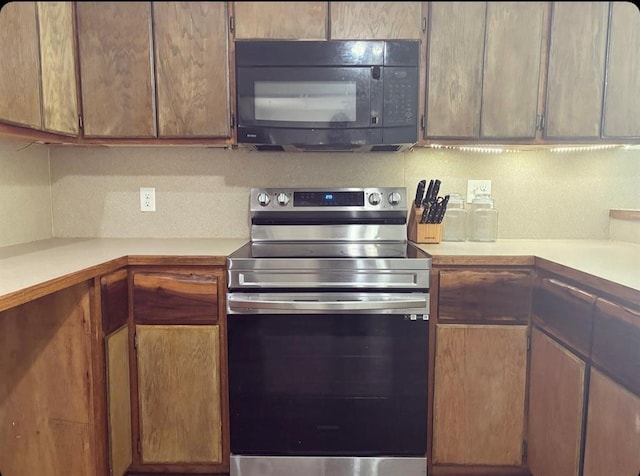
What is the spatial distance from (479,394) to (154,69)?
1765 millimetres

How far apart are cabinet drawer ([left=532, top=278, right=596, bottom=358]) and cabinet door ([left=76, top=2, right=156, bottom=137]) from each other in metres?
1.60

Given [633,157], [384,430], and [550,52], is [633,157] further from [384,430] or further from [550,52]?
[384,430]

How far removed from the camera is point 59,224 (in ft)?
6.84

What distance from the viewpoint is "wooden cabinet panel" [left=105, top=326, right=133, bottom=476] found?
1.45 m

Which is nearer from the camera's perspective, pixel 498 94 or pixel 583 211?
pixel 498 94

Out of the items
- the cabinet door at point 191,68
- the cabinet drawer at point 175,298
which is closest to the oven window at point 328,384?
the cabinet drawer at point 175,298

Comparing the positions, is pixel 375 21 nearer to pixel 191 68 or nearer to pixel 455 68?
pixel 455 68

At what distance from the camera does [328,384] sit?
1.57m

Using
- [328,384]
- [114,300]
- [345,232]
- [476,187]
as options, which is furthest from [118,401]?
[476,187]

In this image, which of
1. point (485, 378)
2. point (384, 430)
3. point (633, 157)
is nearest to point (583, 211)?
point (633, 157)

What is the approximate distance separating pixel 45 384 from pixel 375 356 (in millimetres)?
1089

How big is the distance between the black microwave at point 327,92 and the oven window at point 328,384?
715 mm

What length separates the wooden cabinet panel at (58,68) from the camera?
1.55m

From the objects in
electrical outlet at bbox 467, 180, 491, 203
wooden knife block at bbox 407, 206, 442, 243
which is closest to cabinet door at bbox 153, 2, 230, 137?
wooden knife block at bbox 407, 206, 442, 243
